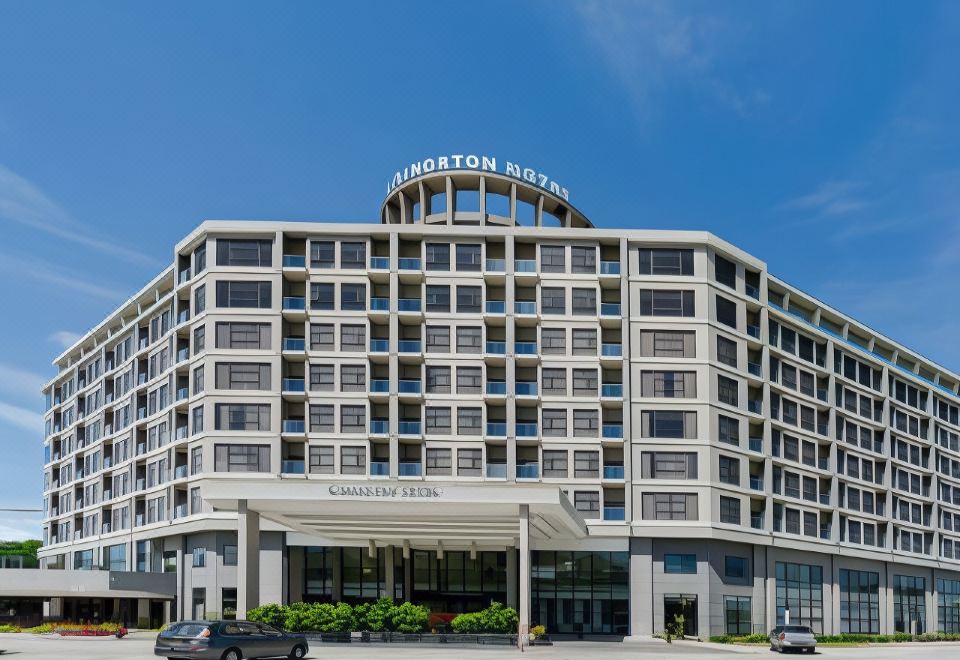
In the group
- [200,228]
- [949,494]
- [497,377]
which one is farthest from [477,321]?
[949,494]

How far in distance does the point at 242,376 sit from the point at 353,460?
9.89 meters

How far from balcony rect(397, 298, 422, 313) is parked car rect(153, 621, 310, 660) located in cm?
4312

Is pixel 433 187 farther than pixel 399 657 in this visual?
Yes

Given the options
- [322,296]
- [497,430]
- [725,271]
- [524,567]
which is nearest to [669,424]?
[497,430]

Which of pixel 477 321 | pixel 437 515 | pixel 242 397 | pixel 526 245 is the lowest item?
pixel 437 515

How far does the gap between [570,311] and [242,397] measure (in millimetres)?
24364

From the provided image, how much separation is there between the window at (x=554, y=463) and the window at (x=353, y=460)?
42.3ft

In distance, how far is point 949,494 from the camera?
393ft

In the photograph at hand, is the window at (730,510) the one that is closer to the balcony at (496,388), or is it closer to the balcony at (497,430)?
the balcony at (497,430)

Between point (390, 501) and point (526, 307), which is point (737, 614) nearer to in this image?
point (526, 307)

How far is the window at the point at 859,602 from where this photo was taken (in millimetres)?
97438

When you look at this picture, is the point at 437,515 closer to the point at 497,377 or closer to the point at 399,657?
the point at 399,657

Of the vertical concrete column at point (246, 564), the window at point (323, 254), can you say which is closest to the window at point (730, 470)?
the window at point (323, 254)

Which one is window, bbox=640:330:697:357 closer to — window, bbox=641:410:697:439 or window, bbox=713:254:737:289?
window, bbox=641:410:697:439
